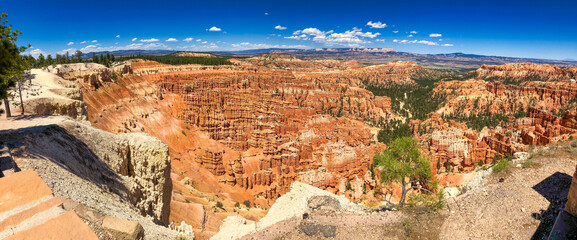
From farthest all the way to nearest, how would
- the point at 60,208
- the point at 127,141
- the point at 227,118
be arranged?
1. the point at 227,118
2. the point at 127,141
3. the point at 60,208

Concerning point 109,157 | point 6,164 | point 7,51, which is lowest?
point 109,157

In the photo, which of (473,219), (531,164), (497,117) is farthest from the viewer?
(497,117)

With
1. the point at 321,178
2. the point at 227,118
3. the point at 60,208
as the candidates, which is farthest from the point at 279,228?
the point at 227,118

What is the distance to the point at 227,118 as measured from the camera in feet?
139

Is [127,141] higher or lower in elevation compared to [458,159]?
higher

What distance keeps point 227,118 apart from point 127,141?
98.6ft

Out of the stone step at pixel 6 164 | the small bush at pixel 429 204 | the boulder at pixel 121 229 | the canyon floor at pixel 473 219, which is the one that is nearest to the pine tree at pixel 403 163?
the small bush at pixel 429 204

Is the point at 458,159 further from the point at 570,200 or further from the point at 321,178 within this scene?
the point at 570,200

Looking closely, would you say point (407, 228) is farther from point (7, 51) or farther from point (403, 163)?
point (7, 51)

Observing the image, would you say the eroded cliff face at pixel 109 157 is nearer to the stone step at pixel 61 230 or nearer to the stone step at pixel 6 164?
the stone step at pixel 6 164

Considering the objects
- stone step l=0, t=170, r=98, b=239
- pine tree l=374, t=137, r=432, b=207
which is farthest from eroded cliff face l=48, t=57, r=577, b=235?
stone step l=0, t=170, r=98, b=239

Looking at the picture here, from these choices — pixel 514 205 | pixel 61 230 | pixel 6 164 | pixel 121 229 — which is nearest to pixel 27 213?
pixel 61 230

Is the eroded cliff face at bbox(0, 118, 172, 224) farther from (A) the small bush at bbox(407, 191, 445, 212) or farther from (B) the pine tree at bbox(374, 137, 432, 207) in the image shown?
(A) the small bush at bbox(407, 191, 445, 212)

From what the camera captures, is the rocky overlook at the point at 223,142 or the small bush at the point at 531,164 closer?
the rocky overlook at the point at 223,142
